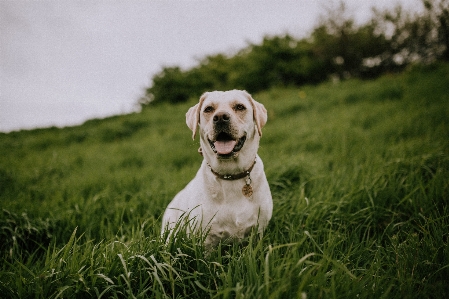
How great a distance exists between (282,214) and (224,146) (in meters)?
0.96

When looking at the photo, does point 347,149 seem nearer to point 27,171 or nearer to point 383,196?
point 383,196

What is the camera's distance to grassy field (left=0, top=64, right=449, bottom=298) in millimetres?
1532

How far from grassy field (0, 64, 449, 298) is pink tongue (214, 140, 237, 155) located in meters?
0.72

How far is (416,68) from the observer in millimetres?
10148

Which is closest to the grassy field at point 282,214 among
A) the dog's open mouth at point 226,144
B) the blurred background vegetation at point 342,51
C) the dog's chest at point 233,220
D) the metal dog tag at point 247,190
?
the dog's chest at point 233,220

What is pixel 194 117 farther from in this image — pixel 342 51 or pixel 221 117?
pixel 342 51

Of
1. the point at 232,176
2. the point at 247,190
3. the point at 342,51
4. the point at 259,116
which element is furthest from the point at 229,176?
the point at 342,51

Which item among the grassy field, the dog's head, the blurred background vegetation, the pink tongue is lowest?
the grassy field

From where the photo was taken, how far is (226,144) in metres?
2.20

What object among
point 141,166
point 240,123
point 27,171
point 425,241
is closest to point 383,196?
point 425,241

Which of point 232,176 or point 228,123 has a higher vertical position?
point 228,123

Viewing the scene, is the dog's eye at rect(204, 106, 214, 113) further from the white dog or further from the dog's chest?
the dog's chest

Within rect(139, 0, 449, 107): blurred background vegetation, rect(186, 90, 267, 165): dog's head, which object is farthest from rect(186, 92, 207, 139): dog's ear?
rect(139, 0, 449, 107): blurred background vegetation

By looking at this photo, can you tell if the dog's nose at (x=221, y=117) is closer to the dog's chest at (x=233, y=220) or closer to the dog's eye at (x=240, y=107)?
the dog's eye at (x=240, y=107)
